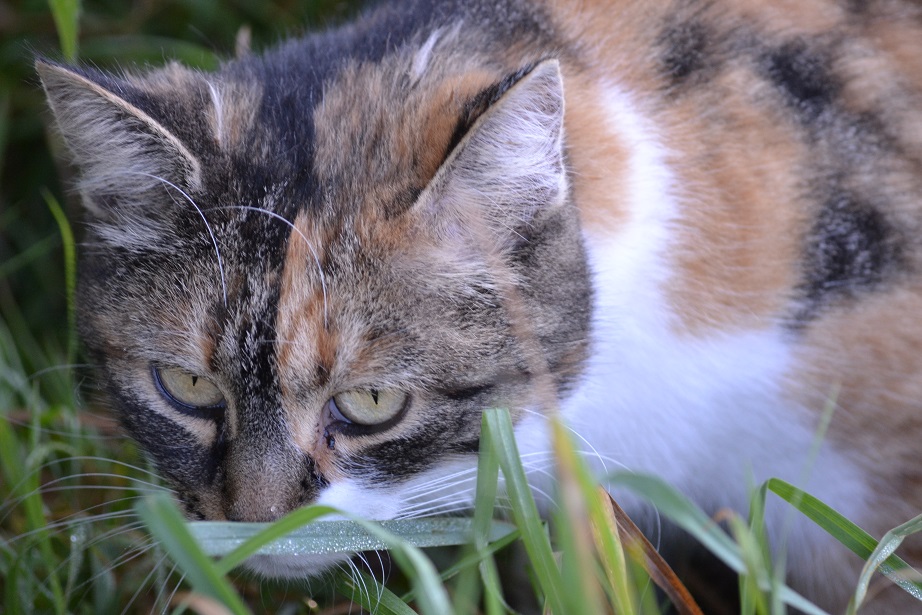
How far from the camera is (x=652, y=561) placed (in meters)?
1.58

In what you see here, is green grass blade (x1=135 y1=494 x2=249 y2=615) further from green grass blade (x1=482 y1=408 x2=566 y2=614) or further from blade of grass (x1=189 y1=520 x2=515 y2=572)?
green grass blade (x1=482 y1=408 x2=566 y2=614)

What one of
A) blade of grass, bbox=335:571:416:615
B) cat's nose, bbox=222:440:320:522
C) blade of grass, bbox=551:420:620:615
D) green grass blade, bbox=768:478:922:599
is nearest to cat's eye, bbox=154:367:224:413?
cat's nose, bbox=222:440:320:522

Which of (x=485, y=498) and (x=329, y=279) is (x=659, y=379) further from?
(x=329, y=279)

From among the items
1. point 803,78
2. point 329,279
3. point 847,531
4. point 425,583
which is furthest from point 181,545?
point 803,78

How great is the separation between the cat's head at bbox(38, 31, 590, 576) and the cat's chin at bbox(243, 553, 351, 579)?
0.40 feet

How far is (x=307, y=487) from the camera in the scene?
1.50m

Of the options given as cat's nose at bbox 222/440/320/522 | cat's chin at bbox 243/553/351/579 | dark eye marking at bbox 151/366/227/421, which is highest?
dark eye marking at bbox 151/366/227/421

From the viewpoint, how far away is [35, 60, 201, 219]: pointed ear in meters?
1.50

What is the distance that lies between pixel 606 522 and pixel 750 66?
1.06m

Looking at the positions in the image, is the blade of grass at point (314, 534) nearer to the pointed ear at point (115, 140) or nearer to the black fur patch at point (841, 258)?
the pointed ear at point (115, 140)

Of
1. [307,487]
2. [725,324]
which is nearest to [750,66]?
[725,324]

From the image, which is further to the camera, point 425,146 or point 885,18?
point 885,18

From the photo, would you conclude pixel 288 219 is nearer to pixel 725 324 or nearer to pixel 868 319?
pixel 725 324

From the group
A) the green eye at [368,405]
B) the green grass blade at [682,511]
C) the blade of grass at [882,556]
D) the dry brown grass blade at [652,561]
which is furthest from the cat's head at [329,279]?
the blade of grass at [882,556]
